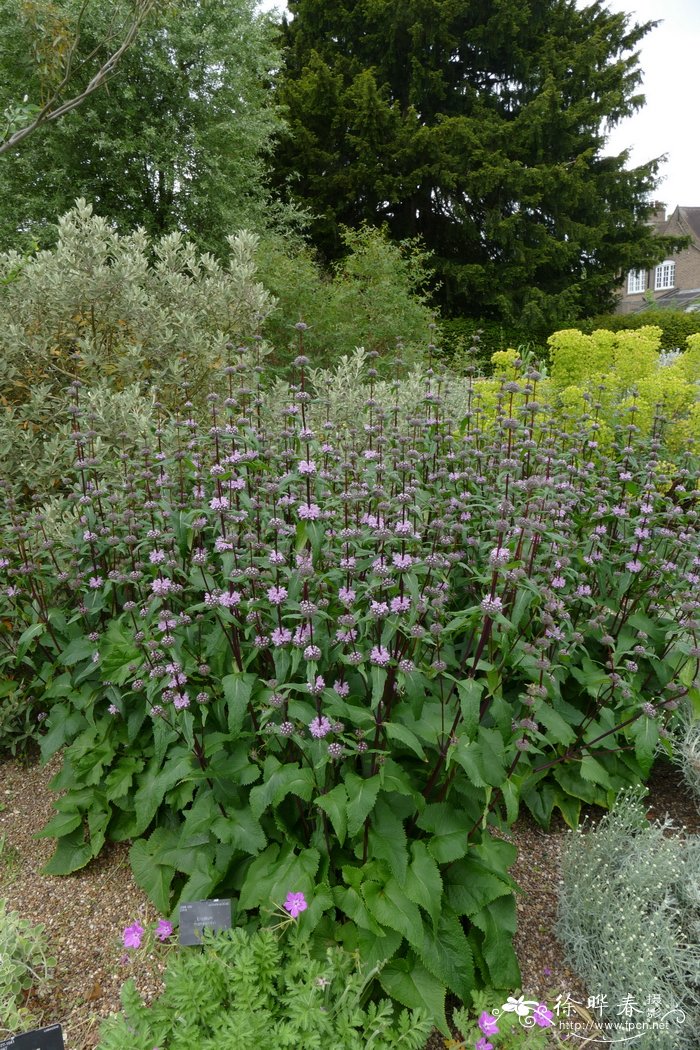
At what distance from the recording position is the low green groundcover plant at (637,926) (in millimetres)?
2055

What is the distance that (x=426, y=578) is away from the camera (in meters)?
2.51

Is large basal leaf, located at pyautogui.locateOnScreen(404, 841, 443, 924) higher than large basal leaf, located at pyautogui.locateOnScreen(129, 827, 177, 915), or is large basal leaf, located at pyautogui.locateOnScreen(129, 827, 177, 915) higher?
large basal leaf, located at pyautogui.locateOnScreen(404, 841, 443, 924)

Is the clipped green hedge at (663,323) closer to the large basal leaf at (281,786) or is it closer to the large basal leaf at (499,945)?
the large basal leaf at (499,945)

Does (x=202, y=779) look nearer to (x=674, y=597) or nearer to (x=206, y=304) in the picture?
(x=674, y=597)

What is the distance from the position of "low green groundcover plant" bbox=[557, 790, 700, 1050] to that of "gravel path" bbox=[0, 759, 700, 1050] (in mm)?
139

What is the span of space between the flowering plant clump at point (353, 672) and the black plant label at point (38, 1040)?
0.59 metres

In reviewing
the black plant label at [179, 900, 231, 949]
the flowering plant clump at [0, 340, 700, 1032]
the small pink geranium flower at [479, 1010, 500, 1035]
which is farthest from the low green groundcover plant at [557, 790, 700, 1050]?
the black plant label at [179, 900, 231, 949]

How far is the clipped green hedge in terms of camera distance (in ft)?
58.3

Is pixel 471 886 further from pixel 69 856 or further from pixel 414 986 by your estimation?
pixel 69 856

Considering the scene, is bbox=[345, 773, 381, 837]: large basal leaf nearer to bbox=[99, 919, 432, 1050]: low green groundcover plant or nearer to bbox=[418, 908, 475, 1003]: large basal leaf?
bbox=[99, 919, 432, 1050]: low green groundcover plant

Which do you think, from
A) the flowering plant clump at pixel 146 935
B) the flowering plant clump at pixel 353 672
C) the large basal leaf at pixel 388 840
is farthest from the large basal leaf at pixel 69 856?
the large basal leaf at pixel 388 840

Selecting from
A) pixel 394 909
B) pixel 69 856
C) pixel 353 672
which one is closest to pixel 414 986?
pixel 394 909

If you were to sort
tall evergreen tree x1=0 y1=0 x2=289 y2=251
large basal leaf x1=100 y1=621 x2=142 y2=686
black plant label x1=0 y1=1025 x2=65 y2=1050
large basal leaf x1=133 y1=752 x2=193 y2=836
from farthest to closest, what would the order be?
tall evergreen tree x1=0 y1=0 x2=289 y2=251
large basal leaf x1=100 y1=621 x2=142 y2=686
large basal leaf x1=133 y1=752 x2=193 y2=836
black plant label x1=0 y1=1025 x2=65 y2=1050

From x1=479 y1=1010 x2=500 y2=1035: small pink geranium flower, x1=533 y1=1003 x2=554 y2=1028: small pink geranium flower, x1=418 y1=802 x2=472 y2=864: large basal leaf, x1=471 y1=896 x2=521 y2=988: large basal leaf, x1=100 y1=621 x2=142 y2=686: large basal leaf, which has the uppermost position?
x1=100 y1=621 x2=142 y2=686: large basal leaf
